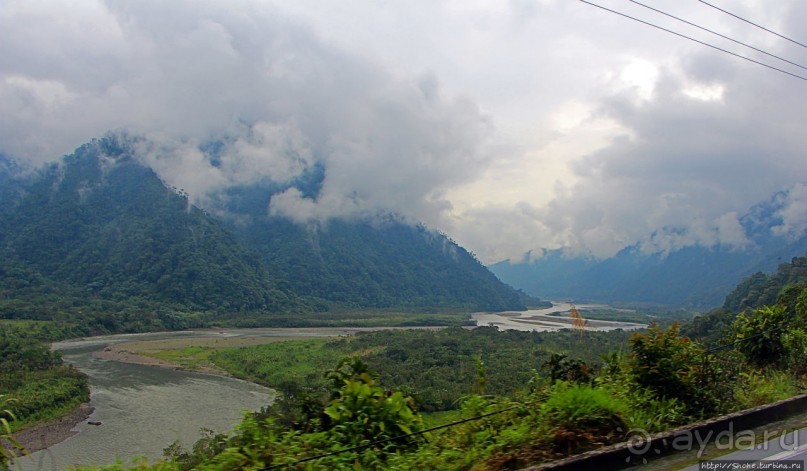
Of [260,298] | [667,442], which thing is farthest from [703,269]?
[667,442]

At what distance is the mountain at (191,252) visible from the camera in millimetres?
94375

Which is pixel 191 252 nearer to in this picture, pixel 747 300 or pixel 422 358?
pixel 422 358

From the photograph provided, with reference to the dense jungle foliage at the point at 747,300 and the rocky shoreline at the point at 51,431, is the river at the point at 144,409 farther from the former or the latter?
the dense jungle foliage at the point at 747,300

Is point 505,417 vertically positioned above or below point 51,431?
above

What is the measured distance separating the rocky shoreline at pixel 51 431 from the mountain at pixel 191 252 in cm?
4847

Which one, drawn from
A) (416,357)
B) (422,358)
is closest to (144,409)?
(422,358)

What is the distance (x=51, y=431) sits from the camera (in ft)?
85.4

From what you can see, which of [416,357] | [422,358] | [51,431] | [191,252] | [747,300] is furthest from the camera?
[191,252]

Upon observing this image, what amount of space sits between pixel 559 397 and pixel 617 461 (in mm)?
791

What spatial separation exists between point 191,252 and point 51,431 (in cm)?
8312

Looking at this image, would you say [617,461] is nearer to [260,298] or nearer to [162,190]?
[260,298]

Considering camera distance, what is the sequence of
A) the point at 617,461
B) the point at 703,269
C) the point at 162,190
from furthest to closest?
1. the point at 703,269
2. the point at 162,190
3. the point at 617,461

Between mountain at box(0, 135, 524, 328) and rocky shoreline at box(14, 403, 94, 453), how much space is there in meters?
48.5

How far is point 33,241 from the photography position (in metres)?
103
